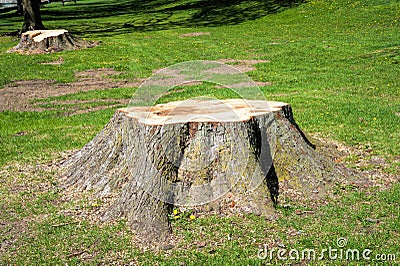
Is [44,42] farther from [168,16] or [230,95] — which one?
[168,16]

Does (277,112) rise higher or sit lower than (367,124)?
higher

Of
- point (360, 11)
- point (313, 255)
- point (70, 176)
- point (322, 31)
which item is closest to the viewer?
point (313, 255)

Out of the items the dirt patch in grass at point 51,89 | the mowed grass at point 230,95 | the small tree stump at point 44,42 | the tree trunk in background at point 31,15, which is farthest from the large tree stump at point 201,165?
the tree trunk in background at point 31,15

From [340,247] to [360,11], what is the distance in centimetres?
2017

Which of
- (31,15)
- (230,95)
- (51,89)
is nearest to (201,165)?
(230,95)

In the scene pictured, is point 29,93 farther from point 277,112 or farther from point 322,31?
point 322,31

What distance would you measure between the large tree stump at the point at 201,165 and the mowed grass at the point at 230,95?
0.24m

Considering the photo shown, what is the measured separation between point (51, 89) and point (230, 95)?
4.93 meters

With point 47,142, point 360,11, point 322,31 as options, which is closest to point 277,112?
point 47,142

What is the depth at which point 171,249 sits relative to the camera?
477 cm

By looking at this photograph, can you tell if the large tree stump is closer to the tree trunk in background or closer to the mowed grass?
the mowed grass

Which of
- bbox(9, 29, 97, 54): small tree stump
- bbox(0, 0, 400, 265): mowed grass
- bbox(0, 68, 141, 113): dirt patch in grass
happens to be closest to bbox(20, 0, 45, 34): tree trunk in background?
bbox(0, 0, 400, 265): mowed grass

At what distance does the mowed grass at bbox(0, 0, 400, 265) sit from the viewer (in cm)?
480

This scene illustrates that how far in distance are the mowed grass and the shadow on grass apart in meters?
1.57
